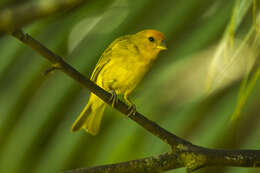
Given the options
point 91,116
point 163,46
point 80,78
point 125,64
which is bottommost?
point 91,116

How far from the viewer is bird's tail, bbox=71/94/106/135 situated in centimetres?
235

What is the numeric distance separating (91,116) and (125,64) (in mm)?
475

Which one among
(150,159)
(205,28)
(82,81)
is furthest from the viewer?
(205,28)

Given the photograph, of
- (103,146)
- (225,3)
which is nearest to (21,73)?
(103,146)

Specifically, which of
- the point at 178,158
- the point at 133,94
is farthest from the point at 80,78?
the point at 133,94

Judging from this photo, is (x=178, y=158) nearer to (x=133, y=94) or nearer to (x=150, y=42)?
(x=150, y=42)

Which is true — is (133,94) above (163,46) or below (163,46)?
below

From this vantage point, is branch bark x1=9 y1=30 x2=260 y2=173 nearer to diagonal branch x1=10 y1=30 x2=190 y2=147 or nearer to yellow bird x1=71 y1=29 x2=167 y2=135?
diagonal branch x1=10 y1=30 x2=190 y2=147

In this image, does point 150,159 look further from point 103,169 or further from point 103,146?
point 103,146

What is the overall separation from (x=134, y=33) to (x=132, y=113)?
1026 mm

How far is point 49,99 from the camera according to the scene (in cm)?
251

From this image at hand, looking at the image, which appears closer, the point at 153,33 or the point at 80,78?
the point at 80,78

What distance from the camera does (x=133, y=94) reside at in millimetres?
2713

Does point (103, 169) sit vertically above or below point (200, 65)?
below
